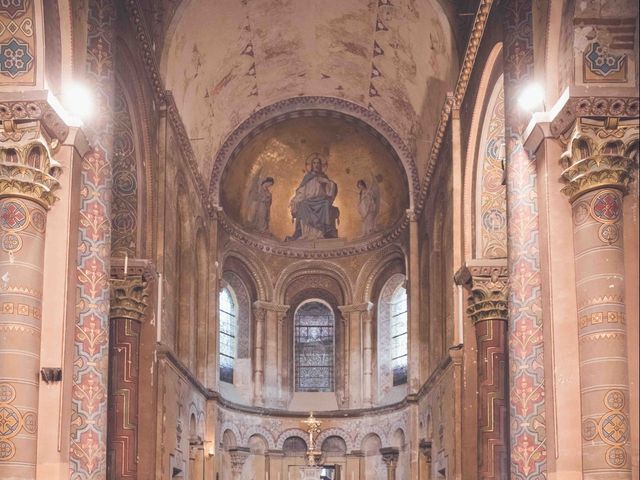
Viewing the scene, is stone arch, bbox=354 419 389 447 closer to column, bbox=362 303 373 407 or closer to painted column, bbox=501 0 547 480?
Answer: column, bbox=362 303 373 407

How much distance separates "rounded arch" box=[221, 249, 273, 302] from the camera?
32.5m

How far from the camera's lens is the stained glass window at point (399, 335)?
3209cm

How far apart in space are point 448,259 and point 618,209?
11.2 metres

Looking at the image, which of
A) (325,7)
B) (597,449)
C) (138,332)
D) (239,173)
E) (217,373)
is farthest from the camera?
(239,173)

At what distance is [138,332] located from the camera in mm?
19766

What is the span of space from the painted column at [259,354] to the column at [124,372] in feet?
42.9

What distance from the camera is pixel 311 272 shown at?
111ft

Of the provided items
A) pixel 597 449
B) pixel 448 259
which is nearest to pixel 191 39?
pixel 448 259

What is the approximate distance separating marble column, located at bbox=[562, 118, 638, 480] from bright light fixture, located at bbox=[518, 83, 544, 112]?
3.74 ft

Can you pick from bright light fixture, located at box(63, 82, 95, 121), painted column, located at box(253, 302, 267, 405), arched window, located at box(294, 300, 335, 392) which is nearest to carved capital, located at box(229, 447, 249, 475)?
painted column, located at box(253, 302, 267, 405)

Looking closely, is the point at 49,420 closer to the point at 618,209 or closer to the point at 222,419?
the point at 618,209

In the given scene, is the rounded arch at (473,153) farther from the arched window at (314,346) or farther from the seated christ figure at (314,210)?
the arched window at (314,346)

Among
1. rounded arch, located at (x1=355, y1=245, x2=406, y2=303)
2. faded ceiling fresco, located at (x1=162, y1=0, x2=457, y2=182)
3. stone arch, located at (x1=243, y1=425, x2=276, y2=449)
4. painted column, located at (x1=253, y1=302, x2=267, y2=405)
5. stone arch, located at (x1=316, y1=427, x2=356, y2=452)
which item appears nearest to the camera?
faded ceiling fresco, located at (x1=162, y1=0, x2=457, y2=182)

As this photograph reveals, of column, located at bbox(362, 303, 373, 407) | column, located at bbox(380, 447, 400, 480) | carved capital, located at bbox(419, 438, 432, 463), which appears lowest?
column, located at bbox(380, 447, 400, 480)
